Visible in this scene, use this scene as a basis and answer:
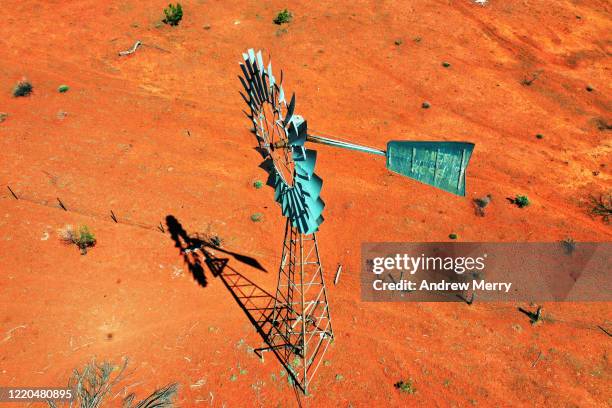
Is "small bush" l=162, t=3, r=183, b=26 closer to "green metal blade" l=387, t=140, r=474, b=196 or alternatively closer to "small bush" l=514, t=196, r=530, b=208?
"small bush" l=514, t=196, r=530, b=208

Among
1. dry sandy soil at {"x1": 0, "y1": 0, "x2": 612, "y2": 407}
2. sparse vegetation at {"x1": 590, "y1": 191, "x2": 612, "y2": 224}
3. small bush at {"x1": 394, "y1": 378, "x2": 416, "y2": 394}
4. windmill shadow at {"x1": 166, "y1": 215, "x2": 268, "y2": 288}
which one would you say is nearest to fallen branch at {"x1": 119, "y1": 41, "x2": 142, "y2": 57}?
dry sandy soil at {"x1": 0, "y1": 0, "x2": 612, "y2": 407}

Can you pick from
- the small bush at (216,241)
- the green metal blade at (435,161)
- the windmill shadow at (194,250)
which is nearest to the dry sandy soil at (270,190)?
the windmill shadow at (194,250)

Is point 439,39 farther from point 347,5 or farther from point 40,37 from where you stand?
point 40,37

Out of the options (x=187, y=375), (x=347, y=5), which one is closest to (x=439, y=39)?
(x=347, y=5)

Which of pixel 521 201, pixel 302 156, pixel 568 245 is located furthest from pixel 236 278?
pixel 568 245

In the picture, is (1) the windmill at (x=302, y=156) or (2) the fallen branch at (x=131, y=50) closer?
(1) the windmill at (x=302, y=156)

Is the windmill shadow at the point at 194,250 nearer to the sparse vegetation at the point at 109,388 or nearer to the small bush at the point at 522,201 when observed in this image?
the sparse vegetation at the point at 109,388
